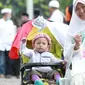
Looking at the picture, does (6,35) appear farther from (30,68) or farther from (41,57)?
(30,68)

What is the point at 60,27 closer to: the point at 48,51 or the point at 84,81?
the point at 48,51

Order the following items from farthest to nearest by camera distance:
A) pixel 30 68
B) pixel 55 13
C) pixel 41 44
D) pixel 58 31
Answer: pixel 55 13, pixel 58 31, pixel 41 44, pixel 30 68

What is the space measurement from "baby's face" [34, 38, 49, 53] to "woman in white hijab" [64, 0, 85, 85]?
570mm

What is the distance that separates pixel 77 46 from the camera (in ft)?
24.3

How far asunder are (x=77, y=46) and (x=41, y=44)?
928 mm

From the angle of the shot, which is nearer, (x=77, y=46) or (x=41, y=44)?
(x=77, y=46)

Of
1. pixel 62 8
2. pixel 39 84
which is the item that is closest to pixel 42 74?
pixel 39 84

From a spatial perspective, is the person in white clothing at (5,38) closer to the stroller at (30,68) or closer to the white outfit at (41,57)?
the white outfit at (41,57)

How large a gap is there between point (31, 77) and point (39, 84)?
23.2 inches

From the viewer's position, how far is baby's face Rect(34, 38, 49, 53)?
27.0 ft

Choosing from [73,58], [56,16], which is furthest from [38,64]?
[56,16]

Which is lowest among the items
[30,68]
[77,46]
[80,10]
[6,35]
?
[30,68]

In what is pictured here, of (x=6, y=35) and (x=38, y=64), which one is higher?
(x=6, y=35)

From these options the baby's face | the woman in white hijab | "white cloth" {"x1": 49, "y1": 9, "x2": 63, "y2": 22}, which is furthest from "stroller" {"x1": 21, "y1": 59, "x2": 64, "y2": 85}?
"white cloth" {"x1": 49, "y1": 9, "x2": 63, "y2": 22}
